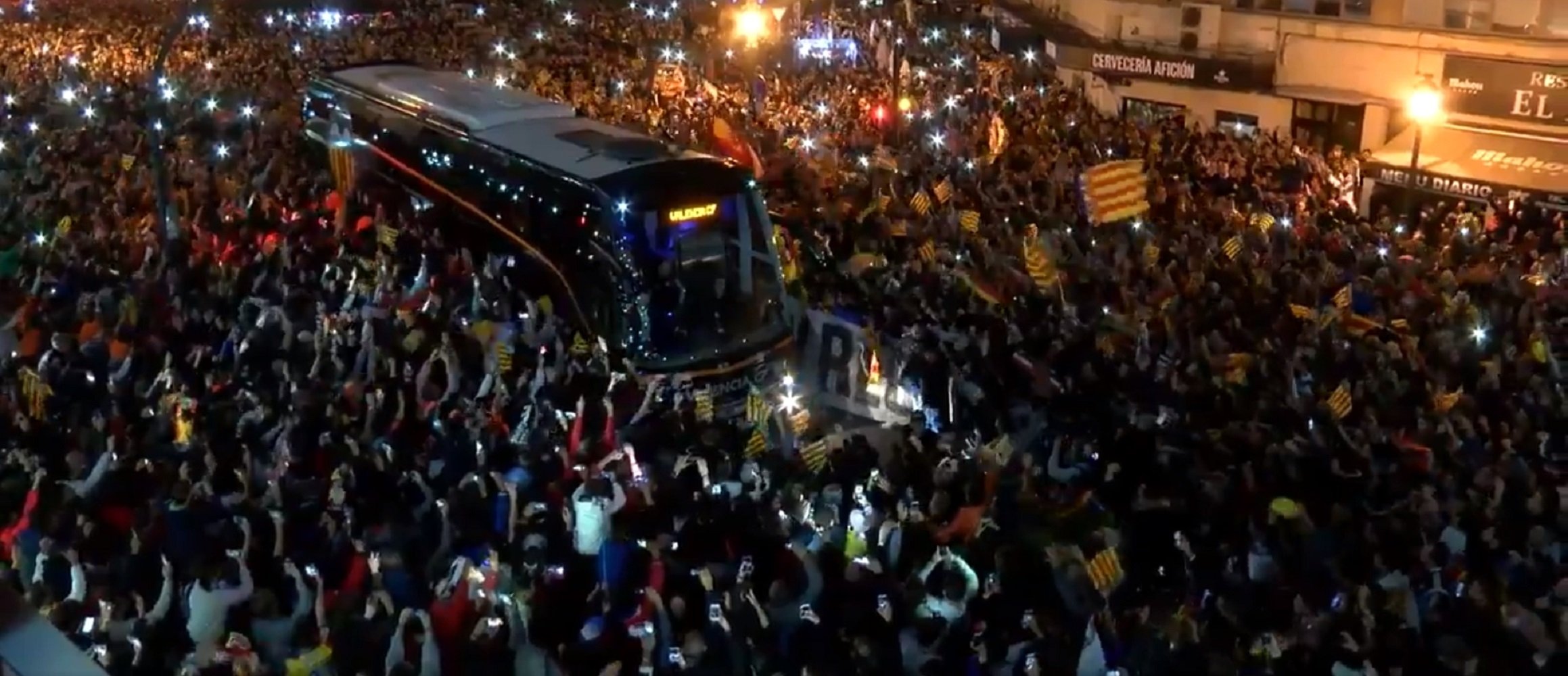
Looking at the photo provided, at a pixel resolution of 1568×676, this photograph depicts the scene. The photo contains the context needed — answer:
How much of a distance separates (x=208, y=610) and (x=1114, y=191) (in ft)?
35.3

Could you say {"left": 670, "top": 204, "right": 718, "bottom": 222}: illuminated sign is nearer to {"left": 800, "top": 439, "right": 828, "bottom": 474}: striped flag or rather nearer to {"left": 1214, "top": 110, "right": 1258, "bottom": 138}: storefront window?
{"left": 800, "top": 439, "right": 828, "bottom": 474}: striped flag

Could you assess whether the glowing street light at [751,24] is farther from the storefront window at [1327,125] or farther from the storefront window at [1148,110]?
the storefront window at [1327,125]

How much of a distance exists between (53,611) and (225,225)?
924 centimetres

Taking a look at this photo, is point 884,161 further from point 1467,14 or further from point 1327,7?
point 1467,14

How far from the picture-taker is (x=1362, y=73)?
2170 centimetres

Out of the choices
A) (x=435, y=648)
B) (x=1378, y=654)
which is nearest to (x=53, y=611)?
(x=435, y=648)

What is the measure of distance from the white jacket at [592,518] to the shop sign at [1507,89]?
15.3m

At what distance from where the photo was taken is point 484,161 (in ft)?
49.3

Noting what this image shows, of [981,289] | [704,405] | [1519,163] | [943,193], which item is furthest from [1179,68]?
[704,405]

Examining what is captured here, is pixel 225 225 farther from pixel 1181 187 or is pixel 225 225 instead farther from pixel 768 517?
pixel 1181 187

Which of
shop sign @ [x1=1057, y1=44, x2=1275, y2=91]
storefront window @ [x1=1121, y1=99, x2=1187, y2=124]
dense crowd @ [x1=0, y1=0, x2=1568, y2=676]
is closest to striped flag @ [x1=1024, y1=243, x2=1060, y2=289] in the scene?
dense crowd @ [x1=0, y1=0, x2=1568, y2=676]

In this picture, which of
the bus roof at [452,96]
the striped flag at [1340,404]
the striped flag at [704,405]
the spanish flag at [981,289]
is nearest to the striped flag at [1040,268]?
the spanish flag at [981,289]

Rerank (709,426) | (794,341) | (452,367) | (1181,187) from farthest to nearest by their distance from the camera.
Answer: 1. (1181,187)
2. (794,341)
3. (452,367)
4. (709,426)

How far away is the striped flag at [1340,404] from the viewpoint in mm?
10609
